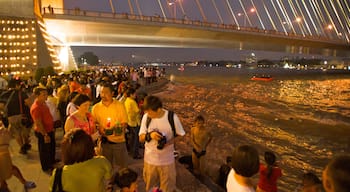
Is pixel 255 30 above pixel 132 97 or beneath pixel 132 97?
above

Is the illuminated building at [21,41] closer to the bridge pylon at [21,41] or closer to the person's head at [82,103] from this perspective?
the bridge pylon at [21,41]

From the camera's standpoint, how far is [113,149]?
15.1ft

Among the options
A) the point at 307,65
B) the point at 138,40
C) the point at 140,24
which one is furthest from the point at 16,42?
the point at 307,65

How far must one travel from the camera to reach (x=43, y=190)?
201 inches

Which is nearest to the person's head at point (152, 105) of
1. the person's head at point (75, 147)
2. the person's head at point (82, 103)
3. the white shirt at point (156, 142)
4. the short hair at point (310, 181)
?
the white shirt at point (156, 142)

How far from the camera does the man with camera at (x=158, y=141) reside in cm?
375

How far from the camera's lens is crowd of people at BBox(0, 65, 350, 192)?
8.39ft

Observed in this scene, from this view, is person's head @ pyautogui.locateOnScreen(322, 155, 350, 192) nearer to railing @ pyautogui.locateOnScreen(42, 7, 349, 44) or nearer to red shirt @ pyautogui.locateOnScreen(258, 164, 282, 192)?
red shirt @ pyautogui.locateOnScreen(258, 164, 282, 192)

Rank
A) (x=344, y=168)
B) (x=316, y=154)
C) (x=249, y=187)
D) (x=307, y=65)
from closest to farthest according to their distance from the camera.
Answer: (x=344, y=168) < (x=249, y=187) < (x=316, y=154) < (x=307, y=65)

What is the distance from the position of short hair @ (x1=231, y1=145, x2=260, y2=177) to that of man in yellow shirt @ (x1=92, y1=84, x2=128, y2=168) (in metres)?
2.25

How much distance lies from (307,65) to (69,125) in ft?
586

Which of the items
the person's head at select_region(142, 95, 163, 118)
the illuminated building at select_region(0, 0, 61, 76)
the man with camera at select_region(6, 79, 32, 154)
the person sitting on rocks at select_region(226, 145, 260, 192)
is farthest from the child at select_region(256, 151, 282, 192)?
the illuminated building at select_region(0, 0, 61, 76)

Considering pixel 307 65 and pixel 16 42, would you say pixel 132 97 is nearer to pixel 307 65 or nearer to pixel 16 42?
pixel 16 42

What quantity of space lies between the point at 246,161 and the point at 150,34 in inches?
1671
